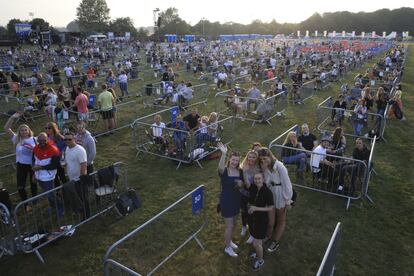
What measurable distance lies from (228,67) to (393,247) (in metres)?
24.9

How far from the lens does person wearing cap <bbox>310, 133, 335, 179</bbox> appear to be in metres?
8.02

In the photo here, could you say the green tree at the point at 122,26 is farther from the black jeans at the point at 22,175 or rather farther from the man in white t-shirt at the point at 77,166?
the man in white t-shirt at the point at 77,166

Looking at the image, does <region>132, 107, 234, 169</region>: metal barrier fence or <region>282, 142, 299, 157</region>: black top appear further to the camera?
<region>132, 107, 234, 169</region>: metal barrier fence

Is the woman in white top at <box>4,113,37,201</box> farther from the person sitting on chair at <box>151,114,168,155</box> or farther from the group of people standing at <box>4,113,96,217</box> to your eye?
the person sitting on chair at <box>151,114,168,155</box>

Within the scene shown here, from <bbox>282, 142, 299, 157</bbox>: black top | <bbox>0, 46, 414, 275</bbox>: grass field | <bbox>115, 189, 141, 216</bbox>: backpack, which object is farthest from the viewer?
<bbox>282, 142, 299, 157</bbox>: black top

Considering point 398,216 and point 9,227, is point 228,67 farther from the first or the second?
point 9,227

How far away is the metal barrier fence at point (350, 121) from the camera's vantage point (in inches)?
494

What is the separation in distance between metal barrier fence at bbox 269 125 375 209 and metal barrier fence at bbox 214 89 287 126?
5744mm

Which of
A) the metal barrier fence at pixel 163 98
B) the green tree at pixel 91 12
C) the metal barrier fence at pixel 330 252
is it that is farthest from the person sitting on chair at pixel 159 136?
the green tree at pixel 91 12

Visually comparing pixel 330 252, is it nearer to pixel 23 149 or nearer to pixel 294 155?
pixel 294 155

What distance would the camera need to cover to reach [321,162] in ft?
26.6

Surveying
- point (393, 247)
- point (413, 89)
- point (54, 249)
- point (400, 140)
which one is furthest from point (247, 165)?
point (413, 89)

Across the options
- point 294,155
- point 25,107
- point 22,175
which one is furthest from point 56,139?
point 25,107

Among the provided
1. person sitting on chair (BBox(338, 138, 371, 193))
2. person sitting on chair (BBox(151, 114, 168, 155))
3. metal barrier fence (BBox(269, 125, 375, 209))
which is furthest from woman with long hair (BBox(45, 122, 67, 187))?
person sitting on chair (BBox(338, 138, 371, 193))
